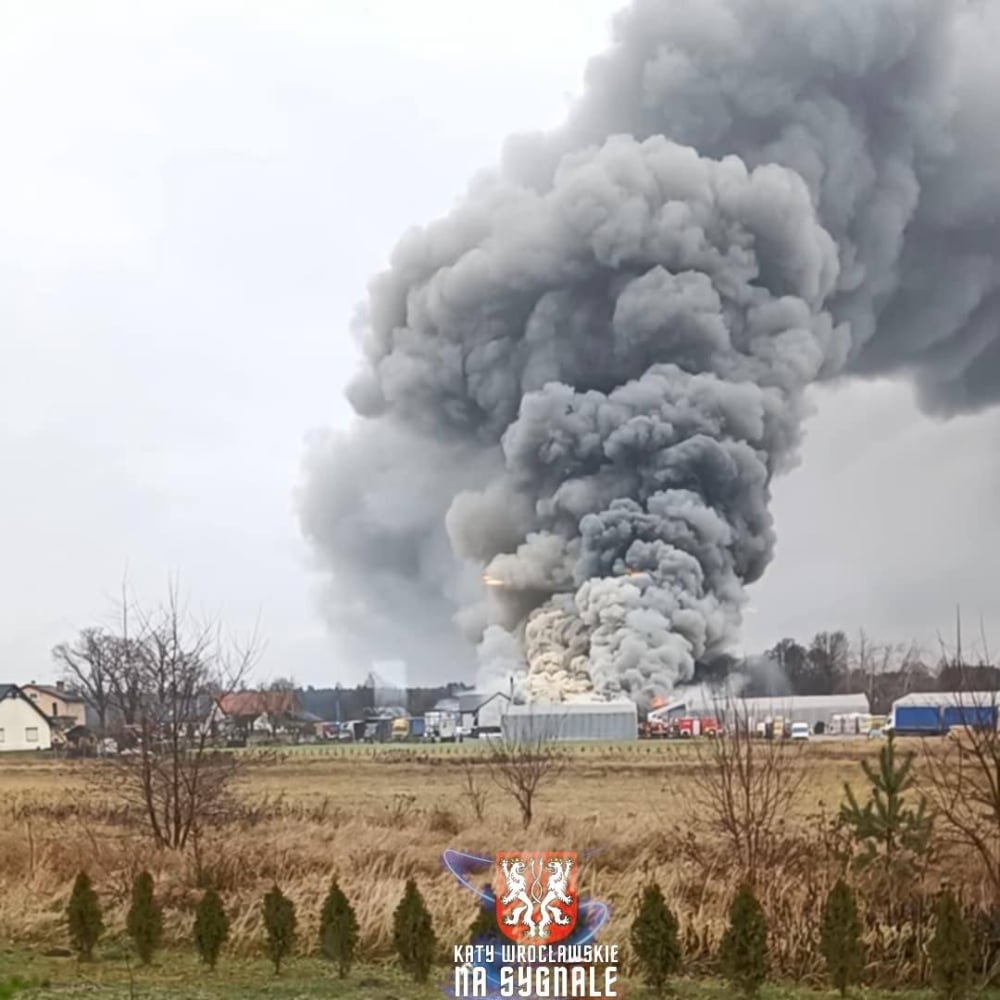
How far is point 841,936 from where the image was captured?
737 cm

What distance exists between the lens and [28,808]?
1884 cm

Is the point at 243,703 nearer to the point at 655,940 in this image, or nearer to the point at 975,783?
the point at 655,940

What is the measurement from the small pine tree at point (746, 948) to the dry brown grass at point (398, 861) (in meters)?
0.73

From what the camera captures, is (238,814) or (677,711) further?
(677,711)

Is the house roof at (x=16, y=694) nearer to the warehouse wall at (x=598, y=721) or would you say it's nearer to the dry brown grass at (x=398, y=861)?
the warehouse wall at (x=598, y=721)

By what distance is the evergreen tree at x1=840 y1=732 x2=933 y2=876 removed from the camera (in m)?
8.71

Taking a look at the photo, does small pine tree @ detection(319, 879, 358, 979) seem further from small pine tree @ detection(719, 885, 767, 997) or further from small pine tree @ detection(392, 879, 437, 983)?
small pine tree @ detection(719, 885, 767, 997)

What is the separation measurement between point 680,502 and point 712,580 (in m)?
4.44

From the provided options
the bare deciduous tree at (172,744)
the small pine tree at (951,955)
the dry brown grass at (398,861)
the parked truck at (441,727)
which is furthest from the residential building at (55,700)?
the small pine tree at (951,955)

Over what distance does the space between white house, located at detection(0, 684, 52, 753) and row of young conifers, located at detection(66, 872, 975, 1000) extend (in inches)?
1479

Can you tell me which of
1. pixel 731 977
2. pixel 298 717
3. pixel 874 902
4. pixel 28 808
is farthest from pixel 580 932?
pixel 298 717

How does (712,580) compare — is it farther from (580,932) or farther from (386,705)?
(580,932)

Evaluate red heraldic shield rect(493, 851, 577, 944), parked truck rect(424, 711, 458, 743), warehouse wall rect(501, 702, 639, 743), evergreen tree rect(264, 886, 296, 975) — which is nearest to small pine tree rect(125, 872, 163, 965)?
evergreen tree rect(264, 886, 296, 975)

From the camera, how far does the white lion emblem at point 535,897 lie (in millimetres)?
7672
